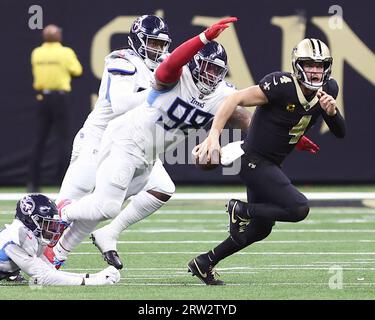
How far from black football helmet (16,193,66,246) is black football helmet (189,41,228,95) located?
119cm

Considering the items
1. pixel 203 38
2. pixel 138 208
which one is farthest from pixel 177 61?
pixel 138 208

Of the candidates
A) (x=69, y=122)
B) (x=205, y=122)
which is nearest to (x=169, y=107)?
(x=205, y=122)

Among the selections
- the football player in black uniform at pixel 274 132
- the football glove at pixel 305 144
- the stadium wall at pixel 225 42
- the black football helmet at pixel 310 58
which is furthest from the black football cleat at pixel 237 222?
the stadium wall at pixel 225 42

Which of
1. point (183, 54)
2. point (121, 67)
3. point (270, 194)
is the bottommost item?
point (270, 194)

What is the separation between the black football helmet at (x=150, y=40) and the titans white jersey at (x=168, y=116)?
0.49 meters

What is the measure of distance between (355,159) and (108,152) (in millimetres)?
6452

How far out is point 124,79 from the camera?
25.1ft

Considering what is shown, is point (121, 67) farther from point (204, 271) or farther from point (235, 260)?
point (235, 260)

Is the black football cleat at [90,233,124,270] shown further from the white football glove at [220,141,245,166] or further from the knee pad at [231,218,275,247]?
the white football glove at [220,141,245,166]

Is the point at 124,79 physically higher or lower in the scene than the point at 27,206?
higher

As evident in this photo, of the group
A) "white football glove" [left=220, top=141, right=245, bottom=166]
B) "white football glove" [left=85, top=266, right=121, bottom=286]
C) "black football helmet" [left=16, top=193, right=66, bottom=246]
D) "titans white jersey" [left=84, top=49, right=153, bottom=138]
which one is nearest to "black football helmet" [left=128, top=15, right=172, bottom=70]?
"titans white jersey" [left=84, top=49, right=153, bottom=138]

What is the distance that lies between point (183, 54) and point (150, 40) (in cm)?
97

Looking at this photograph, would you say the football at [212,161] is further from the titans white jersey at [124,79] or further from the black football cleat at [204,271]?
the titans white jersey at [124,79]

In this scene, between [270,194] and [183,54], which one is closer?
[183,54]
